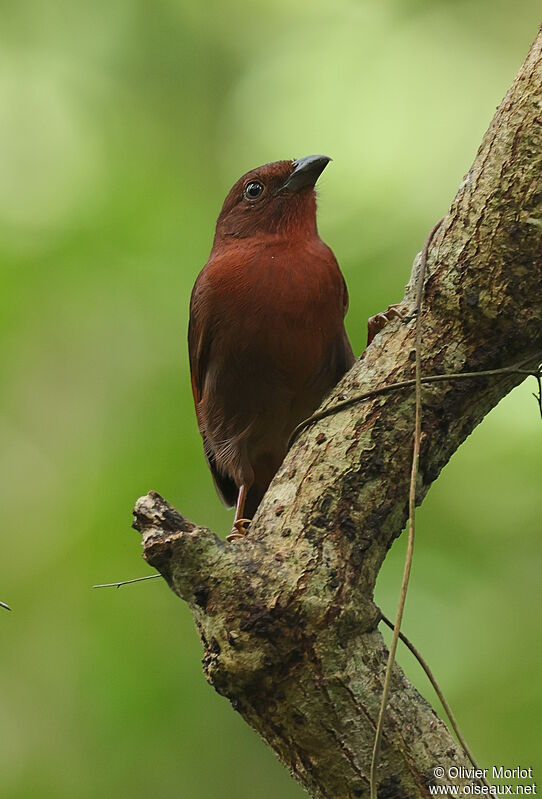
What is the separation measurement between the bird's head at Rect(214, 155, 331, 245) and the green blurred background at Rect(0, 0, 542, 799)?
0.61 m

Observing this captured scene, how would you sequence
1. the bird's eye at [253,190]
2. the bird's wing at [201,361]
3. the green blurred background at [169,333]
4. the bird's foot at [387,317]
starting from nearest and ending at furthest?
the bird's foot at [387,317]
the bird's wing at [201,361]
the bird's eye at [253,190]
the green blurred background at [169,333]

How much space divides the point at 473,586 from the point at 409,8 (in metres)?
3.02

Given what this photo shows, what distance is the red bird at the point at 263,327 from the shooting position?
385cm

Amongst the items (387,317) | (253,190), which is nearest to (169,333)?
(253,190)

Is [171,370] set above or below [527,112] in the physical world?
above

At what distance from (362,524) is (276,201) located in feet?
6.34

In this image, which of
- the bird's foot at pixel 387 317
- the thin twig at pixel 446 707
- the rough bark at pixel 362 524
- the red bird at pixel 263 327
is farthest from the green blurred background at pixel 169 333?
the rough bark at pixel 362 524

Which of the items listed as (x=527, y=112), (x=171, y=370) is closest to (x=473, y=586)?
(x=171, y=370)

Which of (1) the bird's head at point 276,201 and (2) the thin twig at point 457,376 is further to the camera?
(1) the bird's head at point 276,201

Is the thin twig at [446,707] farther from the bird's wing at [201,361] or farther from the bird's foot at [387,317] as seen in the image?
the bird's wing at [201,361]

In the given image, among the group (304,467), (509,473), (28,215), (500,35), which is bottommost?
(304,467)

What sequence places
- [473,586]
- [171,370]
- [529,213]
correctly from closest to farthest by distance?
1. [529,213]
2. [473,586]
3. [171,370]

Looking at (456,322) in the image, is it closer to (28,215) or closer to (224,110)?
(28,215)

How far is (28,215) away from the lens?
519 cm
